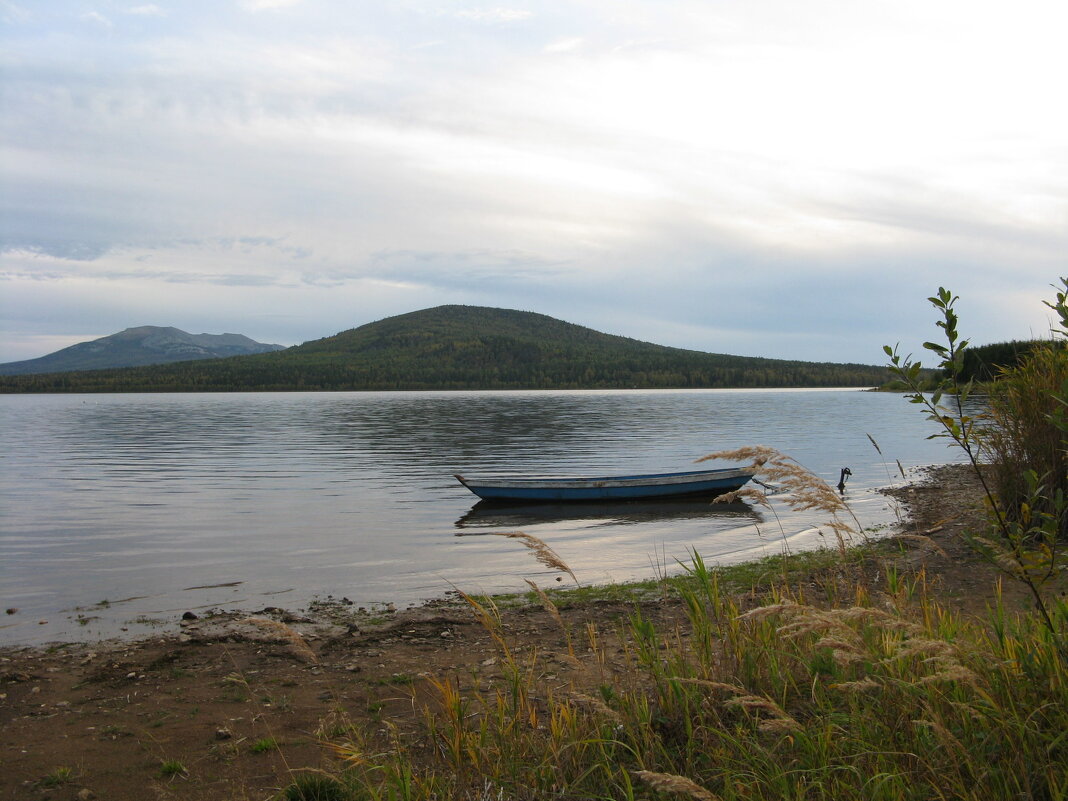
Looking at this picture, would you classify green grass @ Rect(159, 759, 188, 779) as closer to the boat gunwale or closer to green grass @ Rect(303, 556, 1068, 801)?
green grass @ Rect(303, 556, 1068, 801)

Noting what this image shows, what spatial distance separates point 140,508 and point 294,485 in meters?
6.79

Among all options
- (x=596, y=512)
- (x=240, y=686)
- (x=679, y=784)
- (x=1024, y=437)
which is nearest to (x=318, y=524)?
(x=596, y=512)

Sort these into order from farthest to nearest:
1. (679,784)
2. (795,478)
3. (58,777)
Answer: (58,777) < (795,478) < (679,784)

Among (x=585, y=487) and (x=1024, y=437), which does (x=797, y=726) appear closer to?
(x=1024, y=437)

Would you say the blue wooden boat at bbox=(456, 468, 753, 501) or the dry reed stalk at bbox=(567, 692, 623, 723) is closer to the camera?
the dry reed stalk at bbox=(567, 692, 623, 723)

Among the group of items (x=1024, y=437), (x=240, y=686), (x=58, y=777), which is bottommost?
(x=240, y=686)

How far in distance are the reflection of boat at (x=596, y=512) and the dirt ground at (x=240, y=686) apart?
10690mm

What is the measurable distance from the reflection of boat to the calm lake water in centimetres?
14

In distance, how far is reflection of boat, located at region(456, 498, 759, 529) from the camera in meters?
23.7

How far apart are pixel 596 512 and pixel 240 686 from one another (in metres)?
17.5

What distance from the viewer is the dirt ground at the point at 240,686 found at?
6.44 metres

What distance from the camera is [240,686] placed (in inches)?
348

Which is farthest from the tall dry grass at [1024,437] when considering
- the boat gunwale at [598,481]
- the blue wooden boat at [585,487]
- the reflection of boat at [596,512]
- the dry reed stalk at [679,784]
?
the blue wooden boat at [585,487]

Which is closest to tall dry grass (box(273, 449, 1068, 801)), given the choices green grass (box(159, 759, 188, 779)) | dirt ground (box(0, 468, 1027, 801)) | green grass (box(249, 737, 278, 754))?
dirt ground (box(0, 468, 1027, 801))
